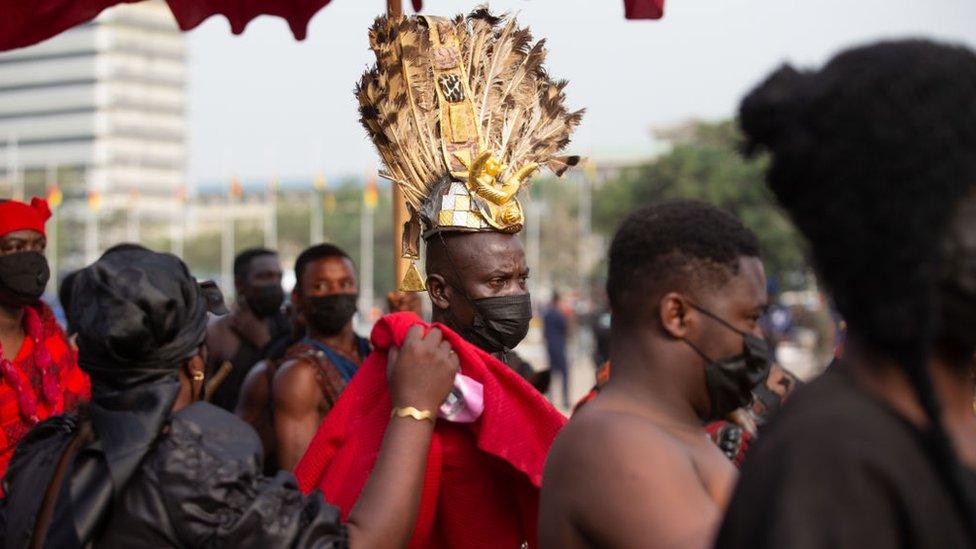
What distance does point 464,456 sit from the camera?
411 centimetres

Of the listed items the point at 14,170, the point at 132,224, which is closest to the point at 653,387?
the point at 132,224

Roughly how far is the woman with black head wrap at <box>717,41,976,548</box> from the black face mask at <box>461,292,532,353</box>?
261 cm

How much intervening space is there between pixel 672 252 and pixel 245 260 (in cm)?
682

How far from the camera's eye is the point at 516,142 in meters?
5.03

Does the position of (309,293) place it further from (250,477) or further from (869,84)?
(869,84)

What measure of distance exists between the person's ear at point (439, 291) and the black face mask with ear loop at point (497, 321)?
0.07 meters

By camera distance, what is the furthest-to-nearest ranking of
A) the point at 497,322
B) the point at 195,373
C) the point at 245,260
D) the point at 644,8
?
1. the point at 245,260
2. the point at 644,8
3. the point at 497,322
4. the point at 195,373

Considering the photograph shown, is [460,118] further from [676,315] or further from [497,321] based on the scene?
[676,315]

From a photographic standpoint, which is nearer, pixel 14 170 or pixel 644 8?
pixel 644 8

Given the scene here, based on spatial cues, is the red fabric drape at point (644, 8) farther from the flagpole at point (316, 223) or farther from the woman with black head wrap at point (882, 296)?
the flagpole at point (316, 223)

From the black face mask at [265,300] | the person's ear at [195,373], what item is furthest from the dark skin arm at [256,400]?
the person's ear at [195,373]

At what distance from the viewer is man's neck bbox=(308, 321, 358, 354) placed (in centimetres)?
715

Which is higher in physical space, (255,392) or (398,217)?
(398,217)

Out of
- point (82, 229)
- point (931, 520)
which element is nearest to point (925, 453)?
point (931, 520)
